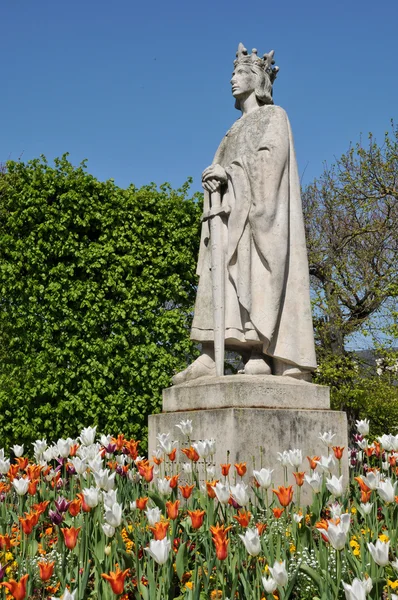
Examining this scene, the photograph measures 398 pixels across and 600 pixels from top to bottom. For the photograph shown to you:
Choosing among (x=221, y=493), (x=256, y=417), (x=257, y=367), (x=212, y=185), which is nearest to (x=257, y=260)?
(x=212, y=185)

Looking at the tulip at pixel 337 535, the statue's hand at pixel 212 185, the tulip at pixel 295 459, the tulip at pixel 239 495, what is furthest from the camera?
the statue's hand at pixel 212 185

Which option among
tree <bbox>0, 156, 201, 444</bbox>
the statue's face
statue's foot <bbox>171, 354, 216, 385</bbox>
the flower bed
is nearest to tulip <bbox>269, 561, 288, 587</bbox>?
the flower bed

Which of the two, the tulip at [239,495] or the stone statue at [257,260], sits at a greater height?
the stone statue at [257,260]

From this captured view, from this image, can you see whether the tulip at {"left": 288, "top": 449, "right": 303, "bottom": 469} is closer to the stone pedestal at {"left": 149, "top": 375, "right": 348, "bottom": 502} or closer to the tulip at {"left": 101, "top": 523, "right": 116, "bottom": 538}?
the stone pedestal at {"left": 149, "top": 375, "right": 348, "bottom": 502}

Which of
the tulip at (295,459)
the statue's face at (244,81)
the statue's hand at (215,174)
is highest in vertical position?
the statue's face at (244,81)

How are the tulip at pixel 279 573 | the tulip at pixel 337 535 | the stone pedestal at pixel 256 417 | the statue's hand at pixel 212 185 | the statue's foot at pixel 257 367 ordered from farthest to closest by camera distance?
the statue's hand at pixel 212 185 < the statue's foot at pixel 257 367 < the stone pedestal at pixel 256 417 < the tulip at pixel 337 535 < the tulip at pixel 279 573

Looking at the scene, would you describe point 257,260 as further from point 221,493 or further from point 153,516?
point 153,516

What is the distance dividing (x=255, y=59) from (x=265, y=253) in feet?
6.51

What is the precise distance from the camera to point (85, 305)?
1295cm

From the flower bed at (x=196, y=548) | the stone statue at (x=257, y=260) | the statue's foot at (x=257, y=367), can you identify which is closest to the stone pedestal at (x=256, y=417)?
the statue's foot at (x=257, y=367)

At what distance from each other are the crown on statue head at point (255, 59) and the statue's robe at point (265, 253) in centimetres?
50

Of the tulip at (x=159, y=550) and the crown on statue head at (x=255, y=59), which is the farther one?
the crown on statue head at (x=255, y=59)

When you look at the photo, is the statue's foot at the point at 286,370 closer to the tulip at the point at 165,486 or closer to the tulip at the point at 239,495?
the tulip at the point at 165,486

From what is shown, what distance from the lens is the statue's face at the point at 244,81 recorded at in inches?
265
